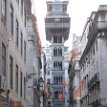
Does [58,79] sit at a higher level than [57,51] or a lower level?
lower

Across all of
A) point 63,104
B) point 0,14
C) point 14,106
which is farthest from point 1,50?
point 63,104

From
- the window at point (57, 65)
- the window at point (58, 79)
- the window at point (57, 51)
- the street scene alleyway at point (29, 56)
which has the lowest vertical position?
the street scene alleyway at point (29, 56)

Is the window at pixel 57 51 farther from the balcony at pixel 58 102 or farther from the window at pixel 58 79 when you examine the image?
the balcony at pixel 58 102

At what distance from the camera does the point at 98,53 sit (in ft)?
193

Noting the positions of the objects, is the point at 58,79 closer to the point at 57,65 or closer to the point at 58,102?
the point at 57,65

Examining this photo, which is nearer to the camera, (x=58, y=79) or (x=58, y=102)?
(x=58, y=102)

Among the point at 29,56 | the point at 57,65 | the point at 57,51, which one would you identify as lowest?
the point at 29,56

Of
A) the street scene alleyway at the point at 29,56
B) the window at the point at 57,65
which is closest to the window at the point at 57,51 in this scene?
the window at the point at 57,65

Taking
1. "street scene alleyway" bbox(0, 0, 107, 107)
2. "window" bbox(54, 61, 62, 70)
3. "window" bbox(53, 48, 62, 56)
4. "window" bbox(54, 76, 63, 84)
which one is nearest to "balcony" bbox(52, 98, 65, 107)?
"window" bbox(54, 76, 63, 84)

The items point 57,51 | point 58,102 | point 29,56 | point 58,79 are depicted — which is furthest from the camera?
point 57,51

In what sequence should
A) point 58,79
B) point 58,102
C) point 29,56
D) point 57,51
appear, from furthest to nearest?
1. point 57,51
2. point 58,79
3. point 58,102
4. point 29,56

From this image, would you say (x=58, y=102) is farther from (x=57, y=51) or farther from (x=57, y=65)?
(x=57, y=51)

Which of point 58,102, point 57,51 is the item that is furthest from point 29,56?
point 57,51

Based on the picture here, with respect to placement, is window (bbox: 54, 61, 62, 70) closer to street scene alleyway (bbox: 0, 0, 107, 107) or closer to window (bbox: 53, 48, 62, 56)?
window (bbox: 53, 48, 62, 56)
